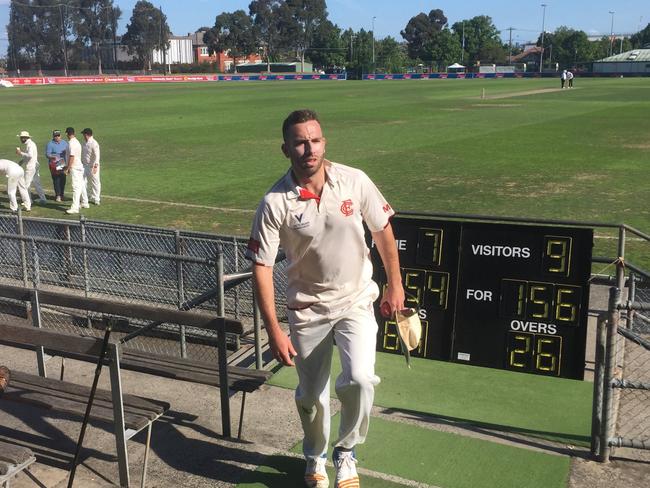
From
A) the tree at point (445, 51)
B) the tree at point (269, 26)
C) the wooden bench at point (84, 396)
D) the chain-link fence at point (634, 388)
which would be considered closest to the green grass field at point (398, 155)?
the chain-link fence at point (634, 388)

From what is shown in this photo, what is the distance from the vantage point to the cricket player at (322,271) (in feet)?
13.6

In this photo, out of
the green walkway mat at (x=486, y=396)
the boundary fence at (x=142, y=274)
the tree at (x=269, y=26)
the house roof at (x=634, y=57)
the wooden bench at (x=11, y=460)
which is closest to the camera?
the wooden bench at (x=11, y=460)

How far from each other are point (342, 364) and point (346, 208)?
2.99 feet

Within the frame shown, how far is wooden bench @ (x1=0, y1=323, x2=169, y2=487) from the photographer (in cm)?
447

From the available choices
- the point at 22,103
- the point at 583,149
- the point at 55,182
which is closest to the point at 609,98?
the point at 583,149

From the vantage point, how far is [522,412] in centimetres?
596

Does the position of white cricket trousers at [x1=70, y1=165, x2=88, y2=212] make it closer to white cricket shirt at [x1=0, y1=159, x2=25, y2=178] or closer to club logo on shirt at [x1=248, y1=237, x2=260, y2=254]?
white cricket shirt at [x1=0, y1=159, x2=25, y2=178]

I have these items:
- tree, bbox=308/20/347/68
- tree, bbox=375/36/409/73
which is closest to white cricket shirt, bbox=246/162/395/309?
tree, bbox=375/36/409/73

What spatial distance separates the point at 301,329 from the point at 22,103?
52411 mm

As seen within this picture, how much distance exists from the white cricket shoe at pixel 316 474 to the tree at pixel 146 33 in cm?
15059

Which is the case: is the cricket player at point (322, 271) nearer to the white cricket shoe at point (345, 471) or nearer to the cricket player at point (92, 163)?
the white cricket shoe at point (345, 471)

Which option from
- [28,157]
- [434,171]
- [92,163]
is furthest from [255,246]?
[434,171]

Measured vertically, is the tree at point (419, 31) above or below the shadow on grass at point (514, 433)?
above

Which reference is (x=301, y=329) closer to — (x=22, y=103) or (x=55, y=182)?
(x=55, y=182)
